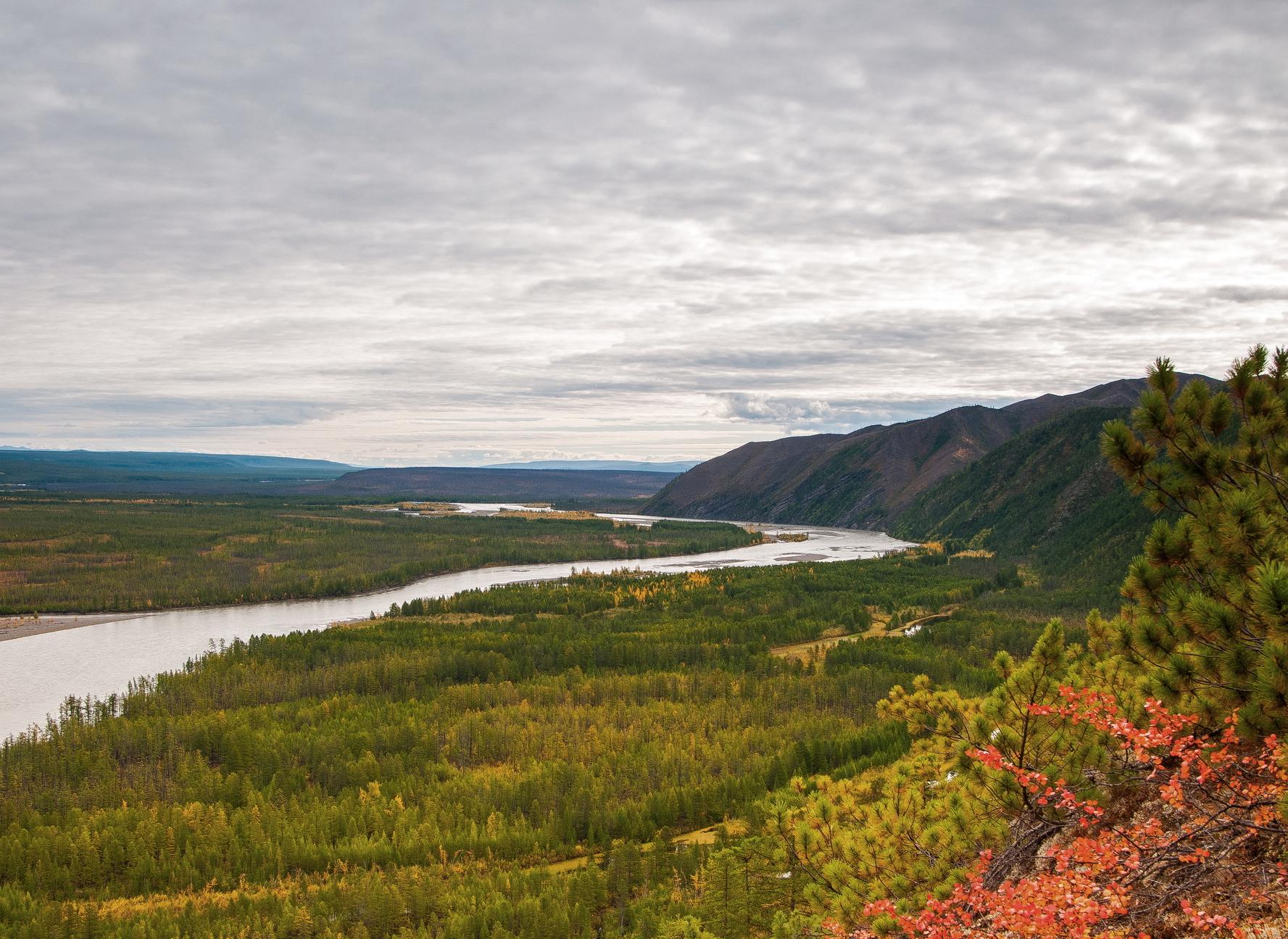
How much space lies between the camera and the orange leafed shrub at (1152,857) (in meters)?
11.7

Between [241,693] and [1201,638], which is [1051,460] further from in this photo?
[1201,638]

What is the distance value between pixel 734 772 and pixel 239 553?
120791 mm

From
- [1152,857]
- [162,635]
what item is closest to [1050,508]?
[162,635]

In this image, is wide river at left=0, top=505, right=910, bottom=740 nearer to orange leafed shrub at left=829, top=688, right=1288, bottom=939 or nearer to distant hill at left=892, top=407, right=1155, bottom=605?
distant hill at left=892, top=407, right=1155, bottom=605

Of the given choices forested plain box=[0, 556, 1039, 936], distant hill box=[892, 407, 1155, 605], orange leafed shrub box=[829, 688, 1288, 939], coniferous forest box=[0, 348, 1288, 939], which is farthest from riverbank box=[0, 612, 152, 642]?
distant hill box=[892, 407, 1155, 605]

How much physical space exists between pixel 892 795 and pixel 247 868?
2434 cm

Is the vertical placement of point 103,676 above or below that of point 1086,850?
below

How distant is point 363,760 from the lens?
135 ft

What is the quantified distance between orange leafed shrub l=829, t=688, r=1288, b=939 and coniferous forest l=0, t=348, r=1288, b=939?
7 cm

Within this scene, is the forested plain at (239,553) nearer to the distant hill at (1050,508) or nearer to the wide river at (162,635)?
the wide river at (162,635)

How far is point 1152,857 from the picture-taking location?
12734 millimetres

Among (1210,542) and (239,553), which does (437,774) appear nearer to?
(1210,542)

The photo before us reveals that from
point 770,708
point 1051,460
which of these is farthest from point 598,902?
point 1051,460

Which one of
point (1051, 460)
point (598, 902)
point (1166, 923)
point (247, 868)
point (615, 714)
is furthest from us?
point (1051, 460)
